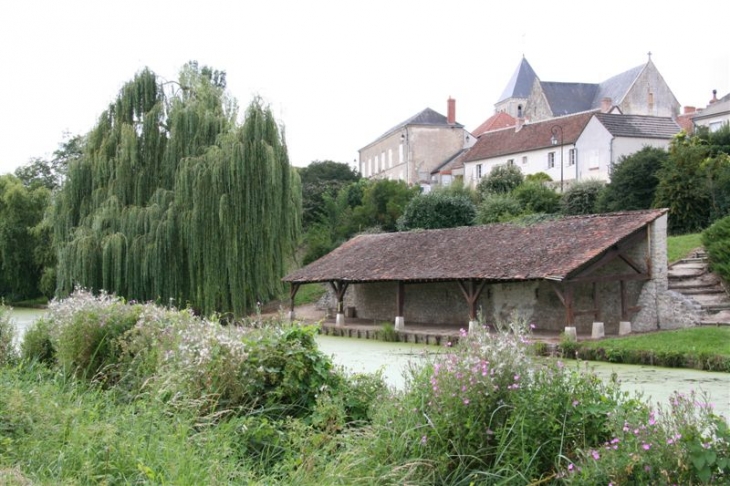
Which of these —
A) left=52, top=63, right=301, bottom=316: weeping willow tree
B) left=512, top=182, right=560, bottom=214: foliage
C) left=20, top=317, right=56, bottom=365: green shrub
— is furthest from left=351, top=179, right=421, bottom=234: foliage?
left=20, top=317, right=56, bottom=365: green shrub

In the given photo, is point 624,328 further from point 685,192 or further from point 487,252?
point 685,192

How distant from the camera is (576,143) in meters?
36.5

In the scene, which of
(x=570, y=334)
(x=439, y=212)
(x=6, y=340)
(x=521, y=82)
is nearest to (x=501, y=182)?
(x=439, y=212)

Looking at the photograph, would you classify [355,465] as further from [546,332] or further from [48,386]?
[546,332]

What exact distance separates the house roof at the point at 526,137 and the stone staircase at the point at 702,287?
1719 cm

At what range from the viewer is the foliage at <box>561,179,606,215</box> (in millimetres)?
29078

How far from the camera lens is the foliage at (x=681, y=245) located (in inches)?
819

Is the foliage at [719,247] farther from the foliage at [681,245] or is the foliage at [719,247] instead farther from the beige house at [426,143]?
the beige house at [426,143]

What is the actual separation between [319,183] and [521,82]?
104 feet

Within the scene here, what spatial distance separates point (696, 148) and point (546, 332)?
411 inches

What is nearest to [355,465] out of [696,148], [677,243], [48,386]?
[48,386]

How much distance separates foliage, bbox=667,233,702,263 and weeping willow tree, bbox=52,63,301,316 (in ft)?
34.3

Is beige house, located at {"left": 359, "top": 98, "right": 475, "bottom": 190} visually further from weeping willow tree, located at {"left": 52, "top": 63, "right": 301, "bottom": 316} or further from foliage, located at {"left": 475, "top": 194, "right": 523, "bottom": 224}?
weeping willow tree, located at {"left": 52, "top": 63, "right": 301, "bottom": 316}

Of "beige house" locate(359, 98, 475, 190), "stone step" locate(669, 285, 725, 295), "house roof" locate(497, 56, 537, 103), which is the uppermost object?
"house roof" locate(497, 56, 537, 103)
